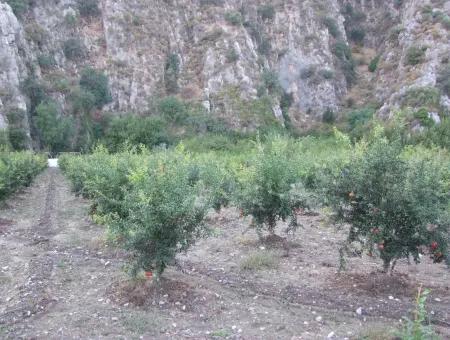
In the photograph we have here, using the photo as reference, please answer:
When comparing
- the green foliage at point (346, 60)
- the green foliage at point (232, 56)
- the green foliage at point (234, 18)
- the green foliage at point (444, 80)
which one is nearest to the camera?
the green foliage at point (444, 80)

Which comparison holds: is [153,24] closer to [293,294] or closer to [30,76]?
[30,76]

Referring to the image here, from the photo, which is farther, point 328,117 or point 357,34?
point 357,34

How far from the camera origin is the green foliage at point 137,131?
173 feet

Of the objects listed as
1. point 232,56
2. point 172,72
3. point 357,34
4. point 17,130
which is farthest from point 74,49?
point 357,34

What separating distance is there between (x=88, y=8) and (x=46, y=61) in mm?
10060

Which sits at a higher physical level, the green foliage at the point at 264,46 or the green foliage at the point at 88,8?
the green foliage at the point at 88,8

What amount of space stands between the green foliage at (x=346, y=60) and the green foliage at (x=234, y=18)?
13.0 meters

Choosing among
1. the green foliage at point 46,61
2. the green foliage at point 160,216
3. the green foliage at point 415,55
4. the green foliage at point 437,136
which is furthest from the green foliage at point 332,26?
the green foliage at point 160,216

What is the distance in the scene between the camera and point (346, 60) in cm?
6372

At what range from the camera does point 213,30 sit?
6116 cm

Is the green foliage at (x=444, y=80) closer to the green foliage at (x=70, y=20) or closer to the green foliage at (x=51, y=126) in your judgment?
the green foliage at (x=51, y=126)

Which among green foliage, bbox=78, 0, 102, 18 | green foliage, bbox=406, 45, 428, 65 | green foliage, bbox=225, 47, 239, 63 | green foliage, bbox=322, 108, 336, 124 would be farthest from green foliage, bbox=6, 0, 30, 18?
green foliage, bbox=406, 45, 428, 65

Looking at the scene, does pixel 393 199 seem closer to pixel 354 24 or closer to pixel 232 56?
pixel 232 56

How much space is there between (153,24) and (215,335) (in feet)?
197
